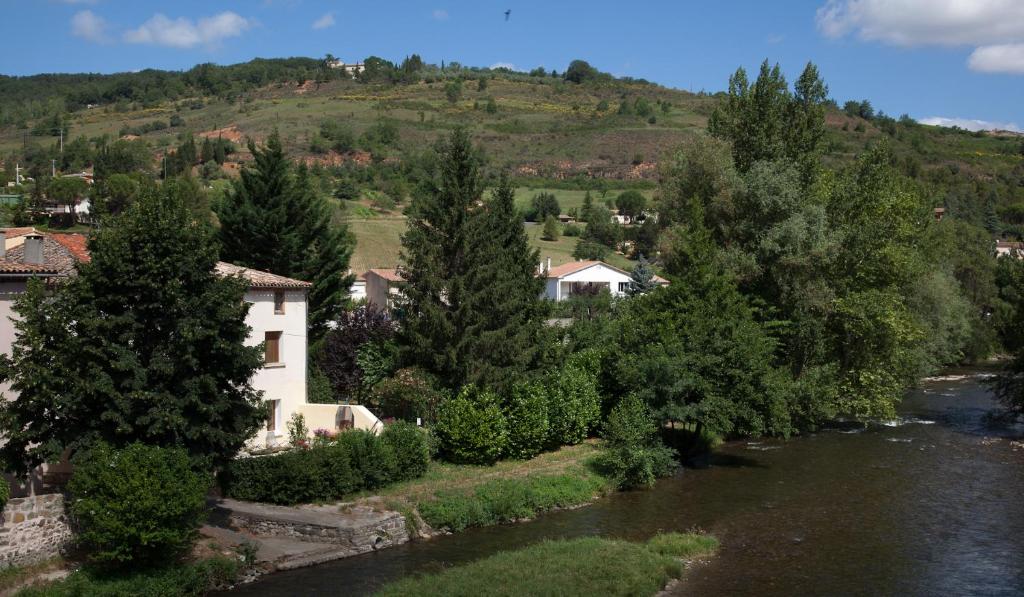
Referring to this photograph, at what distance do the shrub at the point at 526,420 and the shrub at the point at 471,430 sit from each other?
733 millimetres

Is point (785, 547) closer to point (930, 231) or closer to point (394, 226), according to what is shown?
point (930, 231)

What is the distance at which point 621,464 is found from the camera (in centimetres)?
3127

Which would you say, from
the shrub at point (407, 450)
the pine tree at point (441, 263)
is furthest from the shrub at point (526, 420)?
the shrub at point (407, 450)

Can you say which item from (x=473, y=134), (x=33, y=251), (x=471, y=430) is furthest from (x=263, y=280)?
(x=473, y=134)

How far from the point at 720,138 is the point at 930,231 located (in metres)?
18.6

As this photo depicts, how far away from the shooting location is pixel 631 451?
102ft

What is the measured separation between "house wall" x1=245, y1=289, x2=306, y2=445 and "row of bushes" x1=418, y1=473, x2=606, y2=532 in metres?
7.60

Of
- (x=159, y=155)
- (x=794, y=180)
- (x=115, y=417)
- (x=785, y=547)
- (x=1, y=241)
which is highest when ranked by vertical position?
(x=159, y=155)

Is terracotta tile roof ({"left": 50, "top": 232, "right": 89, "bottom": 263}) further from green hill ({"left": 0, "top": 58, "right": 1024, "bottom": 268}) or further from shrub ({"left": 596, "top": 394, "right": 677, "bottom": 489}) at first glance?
green hill ({"left": 0, "top": 58, "right": 1024, "bottom": 268})

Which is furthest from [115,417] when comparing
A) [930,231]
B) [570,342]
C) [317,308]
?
[930,231]

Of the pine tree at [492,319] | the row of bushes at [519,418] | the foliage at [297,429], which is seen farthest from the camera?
the pine tree at [492,319]

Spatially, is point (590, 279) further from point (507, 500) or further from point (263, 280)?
point (507, 500)

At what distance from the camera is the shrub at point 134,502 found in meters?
19.4

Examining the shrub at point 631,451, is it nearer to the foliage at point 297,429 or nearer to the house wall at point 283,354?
the foliage at point 297,429
